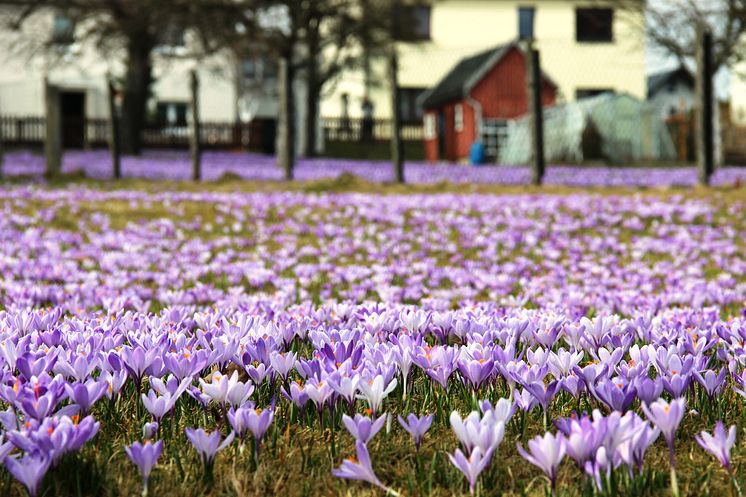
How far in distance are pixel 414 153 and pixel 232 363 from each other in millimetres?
44804

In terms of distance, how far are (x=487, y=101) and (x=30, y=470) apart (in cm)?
3926

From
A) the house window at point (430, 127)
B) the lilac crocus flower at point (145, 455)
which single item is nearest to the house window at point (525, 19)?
the house window at point (430, 127)

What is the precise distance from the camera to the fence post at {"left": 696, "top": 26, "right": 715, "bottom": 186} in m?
15.2

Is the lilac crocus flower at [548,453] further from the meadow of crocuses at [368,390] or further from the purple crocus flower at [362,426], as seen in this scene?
the purple crocus flower at [362,426]

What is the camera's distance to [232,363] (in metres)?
3.35

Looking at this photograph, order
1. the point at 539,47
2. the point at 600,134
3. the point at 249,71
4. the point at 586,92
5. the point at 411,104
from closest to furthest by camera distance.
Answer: the point at 600,134 → the point at 249,71 → the point at 539,47 → the point at 411,104 → the point at 586,92

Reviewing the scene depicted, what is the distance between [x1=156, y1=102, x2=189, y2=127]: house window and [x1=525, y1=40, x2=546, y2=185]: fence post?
34479mm

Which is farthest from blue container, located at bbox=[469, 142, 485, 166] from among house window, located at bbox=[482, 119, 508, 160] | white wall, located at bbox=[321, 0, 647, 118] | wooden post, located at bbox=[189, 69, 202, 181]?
white wall, located at bbox=[321, 0, 647, 118]

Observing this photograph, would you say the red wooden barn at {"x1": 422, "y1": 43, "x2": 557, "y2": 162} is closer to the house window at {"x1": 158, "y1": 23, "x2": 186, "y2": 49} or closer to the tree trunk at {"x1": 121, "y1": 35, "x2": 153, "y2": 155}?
the house window at {"x1": 158, "y1": 23, "x2": 186, "y2": 49}

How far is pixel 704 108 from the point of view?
15.2 metres

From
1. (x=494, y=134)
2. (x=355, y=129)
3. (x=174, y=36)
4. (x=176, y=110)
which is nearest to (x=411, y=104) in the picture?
(x=355, y=129)

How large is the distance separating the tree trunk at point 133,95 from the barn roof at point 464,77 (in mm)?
14591

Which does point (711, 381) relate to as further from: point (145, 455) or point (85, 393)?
point (85, 393)

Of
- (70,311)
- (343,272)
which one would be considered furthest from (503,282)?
(70,311)
